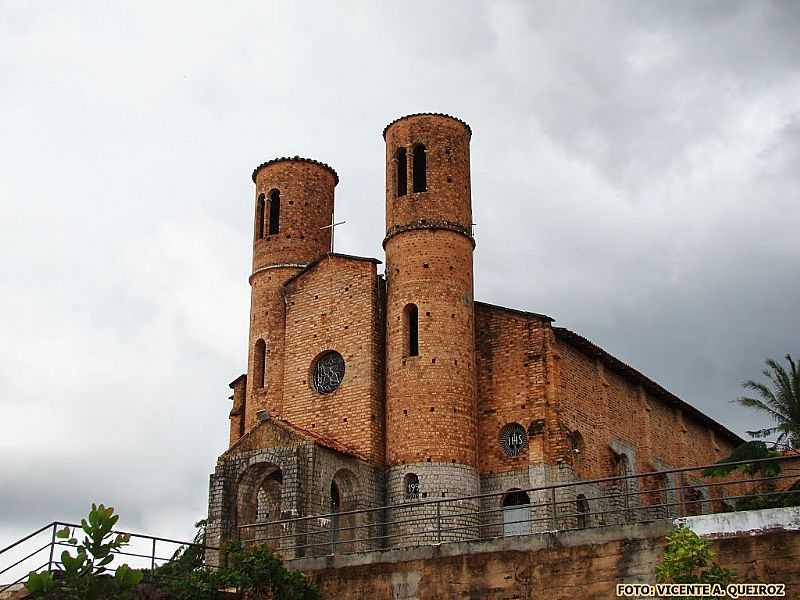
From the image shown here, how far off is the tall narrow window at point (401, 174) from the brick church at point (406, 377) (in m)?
0.04

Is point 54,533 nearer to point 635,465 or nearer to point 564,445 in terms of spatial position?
point 564,445

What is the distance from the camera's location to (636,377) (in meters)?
32.2

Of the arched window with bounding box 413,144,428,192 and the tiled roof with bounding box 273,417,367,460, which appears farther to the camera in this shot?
the arched window with bounding box 413,144,428,192

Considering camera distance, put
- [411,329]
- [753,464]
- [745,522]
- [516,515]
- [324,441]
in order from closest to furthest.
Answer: [745,522]
[324,441]
[516,515]
[411,329]
[753,464]

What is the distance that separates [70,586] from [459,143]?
707 inches

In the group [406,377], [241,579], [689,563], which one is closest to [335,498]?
[406,377]

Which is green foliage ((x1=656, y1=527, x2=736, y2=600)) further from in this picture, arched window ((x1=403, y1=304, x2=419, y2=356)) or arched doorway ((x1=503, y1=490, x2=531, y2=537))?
arched window ((x1=403, y1=304, x2=419, y2=356))

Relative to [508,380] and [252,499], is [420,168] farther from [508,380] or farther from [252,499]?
[252,499]

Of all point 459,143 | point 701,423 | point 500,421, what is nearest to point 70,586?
point 500,421

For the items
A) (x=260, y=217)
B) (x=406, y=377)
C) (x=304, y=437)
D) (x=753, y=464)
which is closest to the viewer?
(x=304, y=437)

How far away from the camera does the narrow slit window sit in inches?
1085

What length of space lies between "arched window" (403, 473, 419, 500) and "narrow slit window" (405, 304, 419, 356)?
3433 mm

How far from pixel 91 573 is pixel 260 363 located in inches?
578

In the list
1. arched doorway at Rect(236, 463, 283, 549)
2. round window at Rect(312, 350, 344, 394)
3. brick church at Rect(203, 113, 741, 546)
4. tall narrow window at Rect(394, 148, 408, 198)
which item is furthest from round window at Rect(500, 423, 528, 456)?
tall narrow window at Rect(394, 148, 408, 198)
